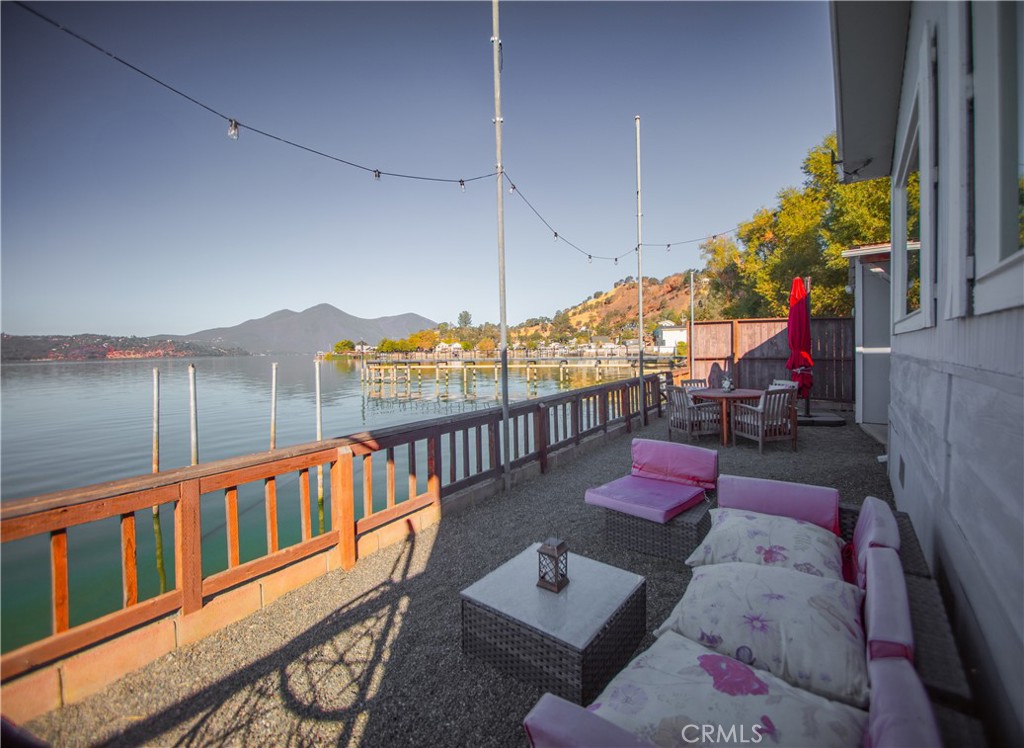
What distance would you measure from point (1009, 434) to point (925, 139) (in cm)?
218

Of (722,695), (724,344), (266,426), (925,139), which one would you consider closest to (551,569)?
(722,695)

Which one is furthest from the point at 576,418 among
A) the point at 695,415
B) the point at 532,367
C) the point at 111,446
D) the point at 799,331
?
the point at 532,367

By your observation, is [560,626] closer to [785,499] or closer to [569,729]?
[569,729]

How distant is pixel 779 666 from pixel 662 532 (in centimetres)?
176

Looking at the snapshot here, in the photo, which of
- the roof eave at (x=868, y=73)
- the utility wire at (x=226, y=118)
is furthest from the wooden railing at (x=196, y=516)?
the roof eave at (x=868, y=73)

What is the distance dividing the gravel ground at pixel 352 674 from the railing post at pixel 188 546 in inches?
9.7

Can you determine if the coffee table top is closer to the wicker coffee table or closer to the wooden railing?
the wicker coffee table

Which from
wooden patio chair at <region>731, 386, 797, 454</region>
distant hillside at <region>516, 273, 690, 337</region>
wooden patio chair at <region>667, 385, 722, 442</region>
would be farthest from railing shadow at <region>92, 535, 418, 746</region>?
distant hillside at <region>516, 273, 690, 337</region>

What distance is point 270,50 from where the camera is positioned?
5.66 m

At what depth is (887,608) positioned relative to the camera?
48.0 inches

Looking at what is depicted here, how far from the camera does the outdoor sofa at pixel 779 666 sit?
95 cm

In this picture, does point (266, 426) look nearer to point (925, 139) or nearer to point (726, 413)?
point (726, 413)

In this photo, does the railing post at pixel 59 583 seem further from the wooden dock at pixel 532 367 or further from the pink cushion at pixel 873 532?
the wooden dock at pixel 532 367

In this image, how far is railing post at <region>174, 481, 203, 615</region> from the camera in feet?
7.89
